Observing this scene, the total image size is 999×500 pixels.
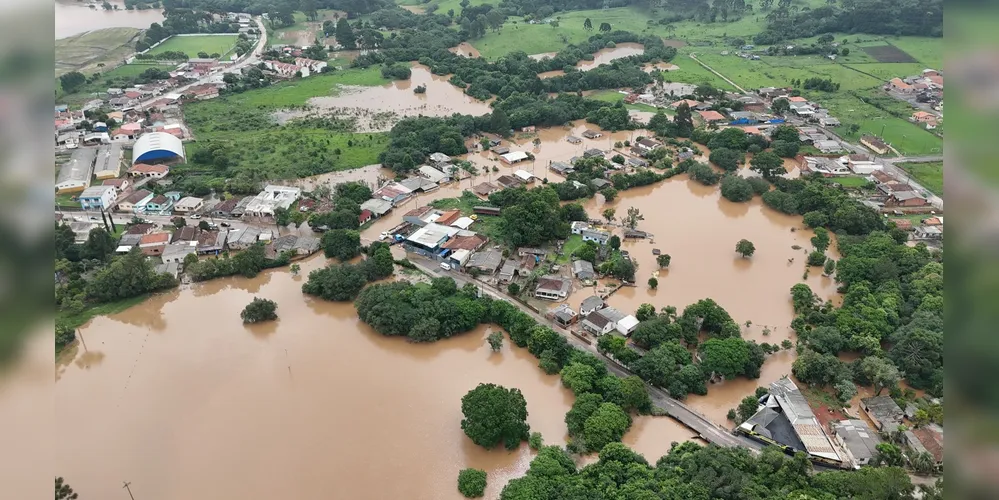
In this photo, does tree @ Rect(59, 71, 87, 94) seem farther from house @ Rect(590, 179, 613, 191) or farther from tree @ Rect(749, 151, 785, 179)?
tree @ Rect(749, 151, 785, 179)

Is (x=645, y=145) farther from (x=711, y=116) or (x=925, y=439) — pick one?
(x=925, y=439)

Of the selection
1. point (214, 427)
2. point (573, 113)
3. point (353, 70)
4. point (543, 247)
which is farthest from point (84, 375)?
point (353, 70)

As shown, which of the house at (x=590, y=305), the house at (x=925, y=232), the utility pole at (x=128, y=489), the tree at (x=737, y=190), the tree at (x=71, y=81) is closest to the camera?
the utility pole at (x=128, y=489)

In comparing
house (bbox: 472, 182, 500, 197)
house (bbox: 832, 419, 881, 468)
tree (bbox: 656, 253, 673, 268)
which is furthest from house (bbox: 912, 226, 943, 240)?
house (bbox: 472, 182, 500, 197)

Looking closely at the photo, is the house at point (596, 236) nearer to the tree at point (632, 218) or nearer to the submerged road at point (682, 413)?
the tree at point (632, 218)

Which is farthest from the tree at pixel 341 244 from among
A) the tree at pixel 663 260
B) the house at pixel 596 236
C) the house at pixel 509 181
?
the tree at pixel 663 260
